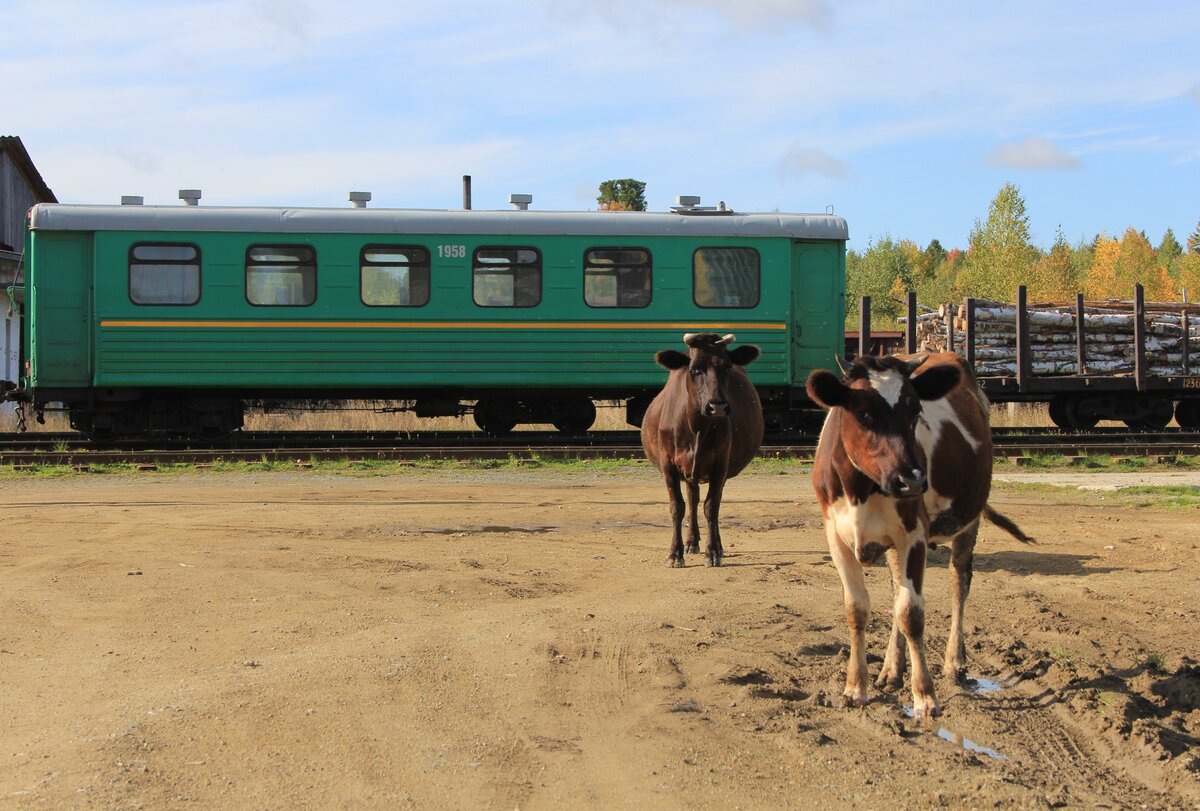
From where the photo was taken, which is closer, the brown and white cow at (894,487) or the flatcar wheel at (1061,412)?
the brown and white cow at (894,487)

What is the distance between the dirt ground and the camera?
4.57 metres

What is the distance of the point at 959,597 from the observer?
20.9ft

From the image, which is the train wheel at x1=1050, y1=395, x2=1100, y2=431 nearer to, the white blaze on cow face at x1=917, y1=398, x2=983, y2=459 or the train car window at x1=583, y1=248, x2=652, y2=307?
the train car window at x1=583, y1=248, x2=652, y2=307

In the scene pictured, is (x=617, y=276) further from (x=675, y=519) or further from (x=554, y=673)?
(x=554, y=673)

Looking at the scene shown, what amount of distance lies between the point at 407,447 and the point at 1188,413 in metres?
13.5

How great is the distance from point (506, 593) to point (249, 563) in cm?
217

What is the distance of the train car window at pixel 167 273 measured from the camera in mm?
18188

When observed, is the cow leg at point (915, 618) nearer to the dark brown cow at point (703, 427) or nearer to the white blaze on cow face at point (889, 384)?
the white blaze on cow face at point (889, 384)

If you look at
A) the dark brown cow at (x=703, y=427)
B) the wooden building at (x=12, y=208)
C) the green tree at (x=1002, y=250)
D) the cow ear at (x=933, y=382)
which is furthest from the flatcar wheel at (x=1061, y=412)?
the green tree at (x=1002, y=250)

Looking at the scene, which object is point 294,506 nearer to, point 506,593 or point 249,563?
point 249,563

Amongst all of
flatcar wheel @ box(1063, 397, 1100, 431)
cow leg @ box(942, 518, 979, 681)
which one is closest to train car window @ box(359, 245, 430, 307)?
flatcar wheel @ box(1063, 397, 1100, 431)

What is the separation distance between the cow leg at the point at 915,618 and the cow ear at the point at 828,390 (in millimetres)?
725

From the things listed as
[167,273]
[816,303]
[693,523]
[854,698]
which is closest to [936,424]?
[854,698]

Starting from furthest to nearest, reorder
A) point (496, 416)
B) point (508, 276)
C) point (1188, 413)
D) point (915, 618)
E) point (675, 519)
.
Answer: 1. point (1188, 413)
2. point (496, 416)
3. point (508, 276)
4. point (675, 519)
5. point (915, 618)
